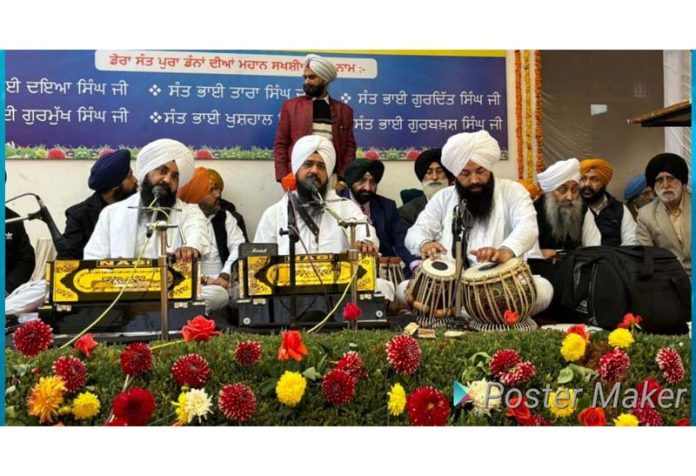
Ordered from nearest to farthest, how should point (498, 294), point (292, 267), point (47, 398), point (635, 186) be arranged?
point (47, 398), point (292, 267), point (498, 294), point (635, 186)

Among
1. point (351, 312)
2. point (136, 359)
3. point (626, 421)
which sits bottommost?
point (626, 421)

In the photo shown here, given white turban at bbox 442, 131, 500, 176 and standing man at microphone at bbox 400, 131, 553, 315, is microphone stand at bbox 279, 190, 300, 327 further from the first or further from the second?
white turban at bbox 442, 131, 500, 176

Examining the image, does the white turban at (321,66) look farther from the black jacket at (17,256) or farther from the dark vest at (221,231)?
the black jacket at (17,256)

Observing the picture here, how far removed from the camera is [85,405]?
3.18m

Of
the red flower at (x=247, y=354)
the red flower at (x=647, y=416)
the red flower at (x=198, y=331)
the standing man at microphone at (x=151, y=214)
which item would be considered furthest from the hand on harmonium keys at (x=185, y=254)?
the red flower at (x=647, y=416)

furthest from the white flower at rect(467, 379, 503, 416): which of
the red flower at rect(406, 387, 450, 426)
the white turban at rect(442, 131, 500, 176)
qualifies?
the white turban at rect(442, 131, 500, 176)

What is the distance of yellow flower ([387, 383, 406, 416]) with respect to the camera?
3279 millimetres

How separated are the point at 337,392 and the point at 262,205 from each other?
178cm

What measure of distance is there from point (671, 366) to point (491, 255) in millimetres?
1217

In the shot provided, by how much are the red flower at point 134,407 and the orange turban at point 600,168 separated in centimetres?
280

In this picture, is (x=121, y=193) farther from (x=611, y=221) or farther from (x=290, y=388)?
(x=611, y=221)

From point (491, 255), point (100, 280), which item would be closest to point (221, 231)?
point (100, 280)

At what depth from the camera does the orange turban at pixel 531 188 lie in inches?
188

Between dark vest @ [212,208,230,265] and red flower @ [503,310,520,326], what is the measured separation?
1.72m
